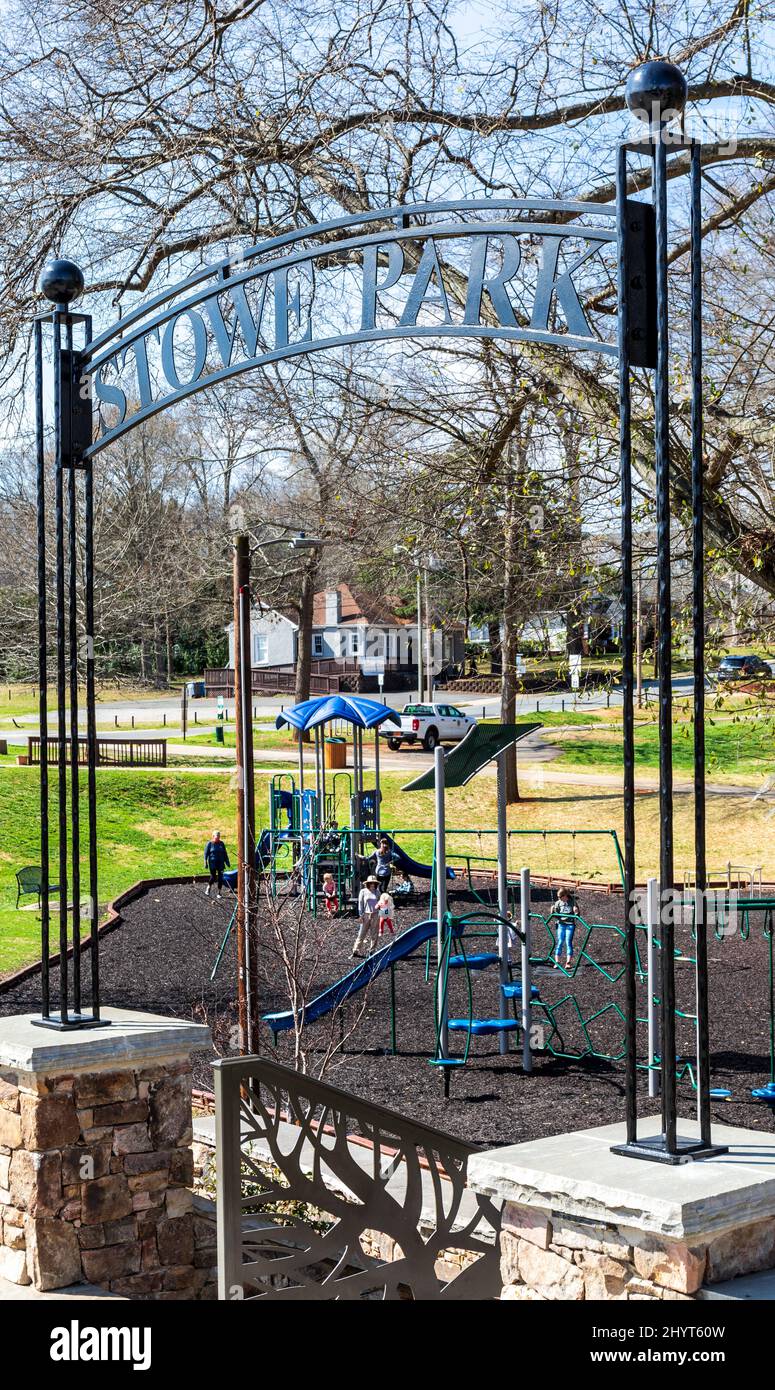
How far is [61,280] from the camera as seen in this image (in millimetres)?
5691

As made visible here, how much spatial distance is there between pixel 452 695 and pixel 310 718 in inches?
1273

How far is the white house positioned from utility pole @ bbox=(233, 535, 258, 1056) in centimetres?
3774

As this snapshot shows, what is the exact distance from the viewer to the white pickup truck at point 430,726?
3625 cm

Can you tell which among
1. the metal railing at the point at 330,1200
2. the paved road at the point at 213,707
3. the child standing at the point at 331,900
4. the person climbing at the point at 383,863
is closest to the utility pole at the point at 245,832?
the metal railing at the point at 330,1200

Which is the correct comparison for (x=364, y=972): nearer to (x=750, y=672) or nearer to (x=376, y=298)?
(x=750, y=672)

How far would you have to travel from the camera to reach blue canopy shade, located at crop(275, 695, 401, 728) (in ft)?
65.2

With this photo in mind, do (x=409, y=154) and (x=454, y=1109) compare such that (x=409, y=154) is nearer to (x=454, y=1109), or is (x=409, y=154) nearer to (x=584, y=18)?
(x=584, y=18)

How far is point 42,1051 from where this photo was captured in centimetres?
533

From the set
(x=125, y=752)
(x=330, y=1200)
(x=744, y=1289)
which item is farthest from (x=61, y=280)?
(x=125, y=752)

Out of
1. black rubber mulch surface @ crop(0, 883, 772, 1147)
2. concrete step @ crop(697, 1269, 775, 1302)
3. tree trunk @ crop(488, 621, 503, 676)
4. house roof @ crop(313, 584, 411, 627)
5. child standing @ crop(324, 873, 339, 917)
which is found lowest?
black rubber mulch surface @ crop(0, 883, 772, 1147)

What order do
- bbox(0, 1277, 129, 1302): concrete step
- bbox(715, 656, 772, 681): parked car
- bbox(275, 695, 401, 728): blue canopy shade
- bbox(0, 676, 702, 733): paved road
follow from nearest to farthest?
1. bbox(0, 1277, 129, 1302): concrete step
2. bbox(715, 656, 772, 681): parked car
3. bbox(275, 695, 401, 728): blue canopy shade
4. bbox(0, 676, 702, 733): paved road

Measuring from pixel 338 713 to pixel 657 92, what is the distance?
1648 cm

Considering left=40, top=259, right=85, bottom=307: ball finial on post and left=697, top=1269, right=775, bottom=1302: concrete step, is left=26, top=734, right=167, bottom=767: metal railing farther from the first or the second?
left=697, top=1269, right=775, bottom=1302: concrete step

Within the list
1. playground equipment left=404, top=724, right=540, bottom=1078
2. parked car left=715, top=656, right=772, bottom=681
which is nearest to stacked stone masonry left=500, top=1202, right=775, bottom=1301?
parked car left=715, top=656, right=772, bottom=681
